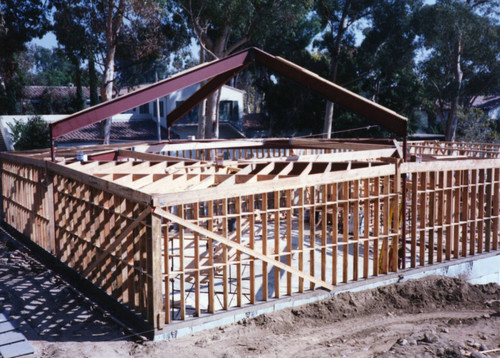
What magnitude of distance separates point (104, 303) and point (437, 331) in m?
5.98

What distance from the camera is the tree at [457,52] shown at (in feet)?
114

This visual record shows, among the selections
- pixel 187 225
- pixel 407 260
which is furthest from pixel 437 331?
pixel 187 225

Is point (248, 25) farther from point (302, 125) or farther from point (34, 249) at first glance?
point (34, 249)

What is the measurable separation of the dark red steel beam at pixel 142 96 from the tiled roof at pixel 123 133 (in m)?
27.4

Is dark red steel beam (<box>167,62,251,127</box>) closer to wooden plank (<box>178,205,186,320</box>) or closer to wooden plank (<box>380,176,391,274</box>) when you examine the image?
wooden plank (<box>380,176,391,274</box>)

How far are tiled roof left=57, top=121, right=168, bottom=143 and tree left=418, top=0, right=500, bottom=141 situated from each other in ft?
72.7

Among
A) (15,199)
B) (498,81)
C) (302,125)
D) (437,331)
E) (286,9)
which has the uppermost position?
(286,9)

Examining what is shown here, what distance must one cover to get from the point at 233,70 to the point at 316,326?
7.84 meters

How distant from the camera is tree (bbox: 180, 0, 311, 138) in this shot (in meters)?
27.4

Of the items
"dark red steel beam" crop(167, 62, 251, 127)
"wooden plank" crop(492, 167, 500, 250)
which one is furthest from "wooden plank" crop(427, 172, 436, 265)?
"dark red steel beam" crop(167, 62, 251, 127)

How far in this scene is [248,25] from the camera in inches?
1131

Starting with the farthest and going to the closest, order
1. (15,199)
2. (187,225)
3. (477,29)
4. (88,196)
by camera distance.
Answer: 1. (477,29)
2. (15,199)
3. (88,196)
4. (187,225)

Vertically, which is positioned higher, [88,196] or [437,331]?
[88,196]

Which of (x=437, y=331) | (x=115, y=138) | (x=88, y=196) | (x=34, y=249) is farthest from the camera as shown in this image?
(x=115, y=138)
